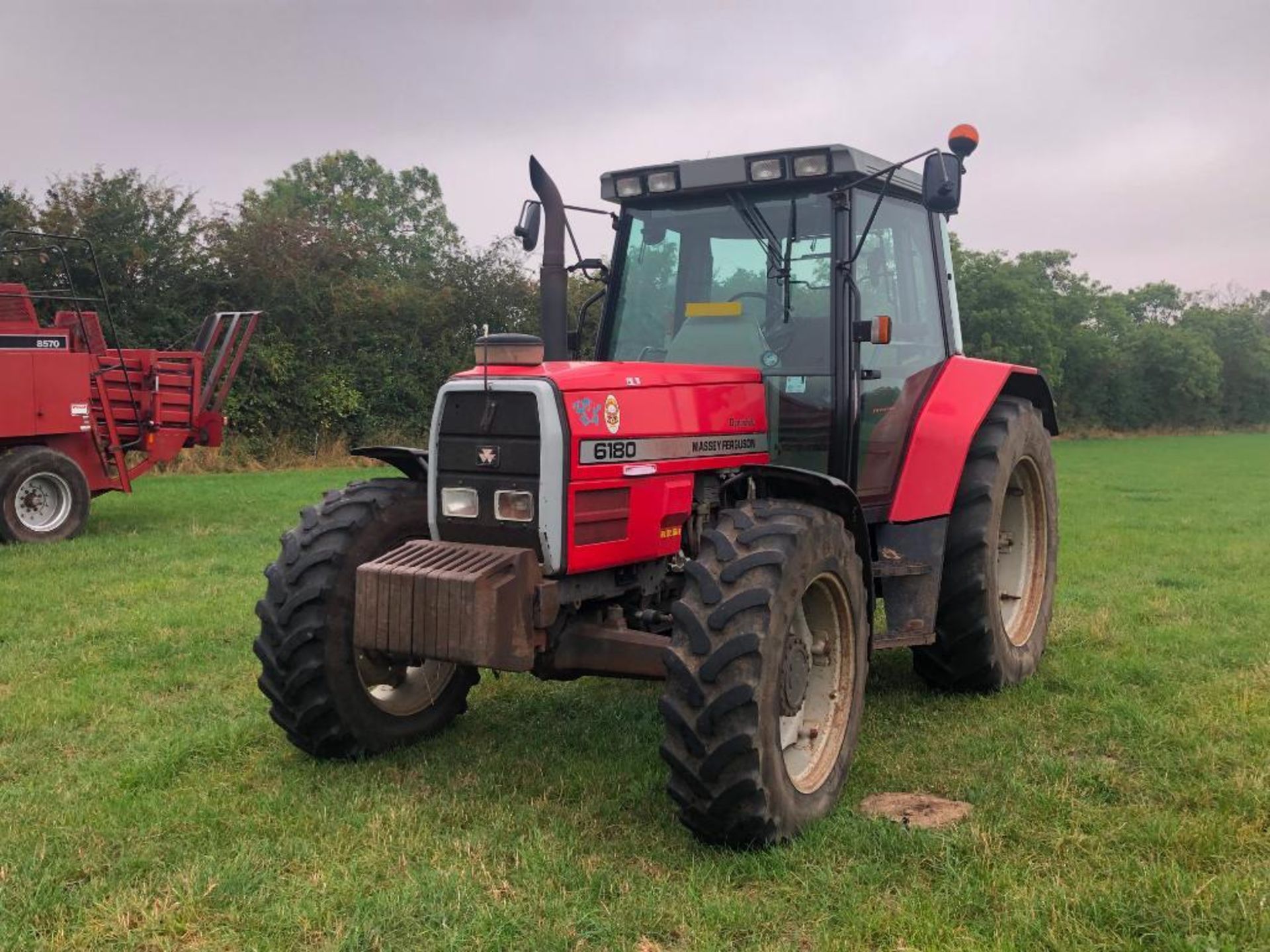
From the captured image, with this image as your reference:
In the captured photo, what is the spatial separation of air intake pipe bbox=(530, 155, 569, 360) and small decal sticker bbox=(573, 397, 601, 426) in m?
0.74

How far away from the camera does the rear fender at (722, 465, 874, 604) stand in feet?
13.1

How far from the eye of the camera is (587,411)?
3.81m

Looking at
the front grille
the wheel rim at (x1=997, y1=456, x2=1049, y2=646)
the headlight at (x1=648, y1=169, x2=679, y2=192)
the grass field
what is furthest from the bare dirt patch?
the headlight at (x1=648, y1=169, x2=679, y2=192)

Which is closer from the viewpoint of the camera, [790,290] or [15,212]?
[790,290]

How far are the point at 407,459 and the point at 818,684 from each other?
1960mm

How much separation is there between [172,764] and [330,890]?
1.42 meters

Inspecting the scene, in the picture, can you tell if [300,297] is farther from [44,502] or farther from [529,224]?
[529,224]

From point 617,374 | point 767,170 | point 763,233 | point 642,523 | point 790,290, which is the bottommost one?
point 642,523

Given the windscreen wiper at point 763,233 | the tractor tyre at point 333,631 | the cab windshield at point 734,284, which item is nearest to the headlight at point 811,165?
the cab windshield at point 734,284

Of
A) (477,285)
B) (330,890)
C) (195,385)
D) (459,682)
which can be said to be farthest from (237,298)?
(330,890)

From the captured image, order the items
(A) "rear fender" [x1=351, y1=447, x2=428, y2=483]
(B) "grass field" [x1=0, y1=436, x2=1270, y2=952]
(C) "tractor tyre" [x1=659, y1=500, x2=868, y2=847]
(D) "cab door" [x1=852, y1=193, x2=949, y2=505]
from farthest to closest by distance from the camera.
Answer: (D) "cab door" [x1=852, y1=193, x2=949, y2=505] → (A) "rear fender" [x1=351, y1=447, x2=428, y2=483] → (C) "tractor tyre" [x1=659, y1=500, x2=868, y2=847] → (B) "grass field" [x1=0, y1=436, x2=1270, y2=952]

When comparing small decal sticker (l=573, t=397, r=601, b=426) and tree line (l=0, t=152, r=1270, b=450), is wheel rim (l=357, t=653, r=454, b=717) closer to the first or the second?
small decal sticker (l=573, t=397, r=601, b=426)

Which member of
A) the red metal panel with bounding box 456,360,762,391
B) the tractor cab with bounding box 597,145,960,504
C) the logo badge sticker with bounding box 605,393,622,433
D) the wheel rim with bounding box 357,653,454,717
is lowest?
the wheel rim with bounding box 357,653,454,717

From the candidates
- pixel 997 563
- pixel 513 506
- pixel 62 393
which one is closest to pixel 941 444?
pixel 997 563
